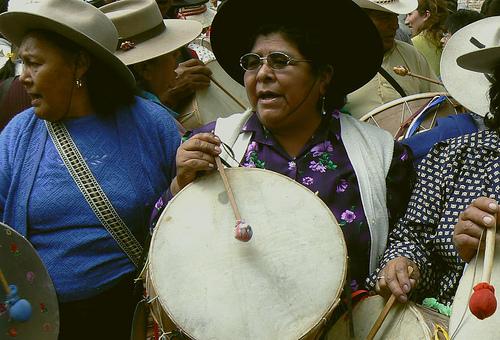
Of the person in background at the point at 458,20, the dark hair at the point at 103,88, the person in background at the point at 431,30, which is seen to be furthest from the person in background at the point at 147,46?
the person in background at the point at 431,30

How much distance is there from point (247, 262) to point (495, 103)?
3.84ft

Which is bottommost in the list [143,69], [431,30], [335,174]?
[431,30]

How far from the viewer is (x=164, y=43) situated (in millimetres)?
4598

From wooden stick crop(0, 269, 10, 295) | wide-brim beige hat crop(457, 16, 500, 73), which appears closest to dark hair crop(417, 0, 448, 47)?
wide-brim beige hat crop(457, 16, 500, 73)

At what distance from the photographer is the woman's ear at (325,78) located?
3.36 metres

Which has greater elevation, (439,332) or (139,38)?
(439,332)

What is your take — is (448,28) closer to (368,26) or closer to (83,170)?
(368,26)

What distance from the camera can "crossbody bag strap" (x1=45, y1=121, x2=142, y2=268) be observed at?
11.2 ft

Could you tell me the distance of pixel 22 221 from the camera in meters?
3.38

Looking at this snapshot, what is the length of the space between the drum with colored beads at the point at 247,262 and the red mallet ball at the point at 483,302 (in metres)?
0.49

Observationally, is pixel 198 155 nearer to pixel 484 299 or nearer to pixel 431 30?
pixel 484 299

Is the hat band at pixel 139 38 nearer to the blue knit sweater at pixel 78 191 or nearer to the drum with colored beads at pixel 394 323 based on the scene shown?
the blue knit sweater at pixel 78 191

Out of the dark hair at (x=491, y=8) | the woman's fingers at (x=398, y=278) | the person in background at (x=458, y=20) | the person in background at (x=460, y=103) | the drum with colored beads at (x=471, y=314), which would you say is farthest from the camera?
the person in background at (x=458, y=20)

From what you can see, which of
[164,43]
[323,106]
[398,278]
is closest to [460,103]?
[323,106]
